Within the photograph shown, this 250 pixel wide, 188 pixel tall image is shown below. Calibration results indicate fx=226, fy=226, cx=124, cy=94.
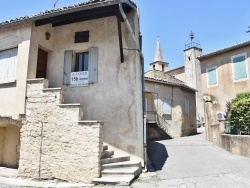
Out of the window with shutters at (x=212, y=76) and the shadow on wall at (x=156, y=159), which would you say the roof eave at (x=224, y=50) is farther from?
the shadow on wall at (x=156, y=159)

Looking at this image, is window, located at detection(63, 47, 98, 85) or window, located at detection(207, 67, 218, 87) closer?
window, located at detection(63, 47, 98, 85)

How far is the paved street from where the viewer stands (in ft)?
22.6

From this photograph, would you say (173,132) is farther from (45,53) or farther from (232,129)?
(45,53)

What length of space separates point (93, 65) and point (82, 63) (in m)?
0.70

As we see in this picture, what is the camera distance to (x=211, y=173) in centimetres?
799

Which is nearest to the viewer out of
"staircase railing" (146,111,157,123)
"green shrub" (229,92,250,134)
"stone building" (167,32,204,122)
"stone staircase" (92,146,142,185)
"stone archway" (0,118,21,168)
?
"stone staircase" (92,146,142,185)

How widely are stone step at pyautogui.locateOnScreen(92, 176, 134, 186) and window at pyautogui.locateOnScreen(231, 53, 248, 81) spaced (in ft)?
42.3

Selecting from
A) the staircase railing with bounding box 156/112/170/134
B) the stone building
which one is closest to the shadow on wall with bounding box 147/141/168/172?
the staircase railing with bounding box 156/112/170/134

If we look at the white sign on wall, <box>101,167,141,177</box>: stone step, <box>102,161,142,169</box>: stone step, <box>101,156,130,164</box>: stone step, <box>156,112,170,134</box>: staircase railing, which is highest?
the white sign on wall

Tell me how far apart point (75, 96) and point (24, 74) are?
83.5 inches


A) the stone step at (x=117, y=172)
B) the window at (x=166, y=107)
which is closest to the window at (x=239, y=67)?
the window at (x=166, y=107)

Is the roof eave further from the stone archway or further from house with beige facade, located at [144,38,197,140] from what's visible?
the stone archway

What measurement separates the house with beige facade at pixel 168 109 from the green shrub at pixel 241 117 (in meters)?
7.67

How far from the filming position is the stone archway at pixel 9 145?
411 inches
